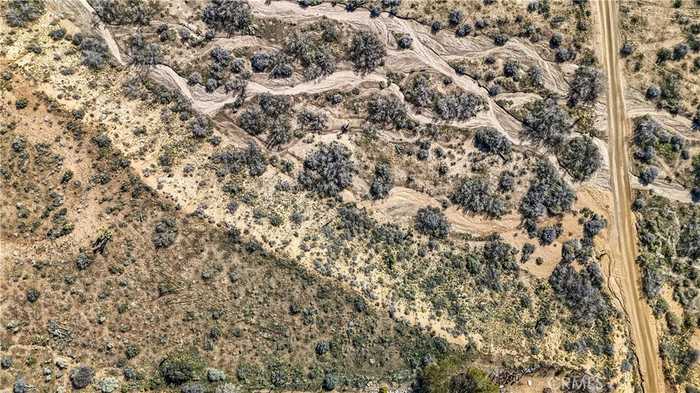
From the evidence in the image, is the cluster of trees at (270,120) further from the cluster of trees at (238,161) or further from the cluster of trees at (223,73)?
the cluster of trees at (223,73)

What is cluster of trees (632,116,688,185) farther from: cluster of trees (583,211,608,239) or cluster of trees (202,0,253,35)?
cluster of trees (202,0,253,35)

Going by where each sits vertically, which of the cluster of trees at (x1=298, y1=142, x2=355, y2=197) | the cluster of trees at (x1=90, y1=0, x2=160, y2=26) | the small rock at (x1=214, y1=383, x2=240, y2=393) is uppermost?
the cluster of trees at (x1=90, y1=0, x2=160, y2=26)

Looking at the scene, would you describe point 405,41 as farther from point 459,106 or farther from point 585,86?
point 585,86

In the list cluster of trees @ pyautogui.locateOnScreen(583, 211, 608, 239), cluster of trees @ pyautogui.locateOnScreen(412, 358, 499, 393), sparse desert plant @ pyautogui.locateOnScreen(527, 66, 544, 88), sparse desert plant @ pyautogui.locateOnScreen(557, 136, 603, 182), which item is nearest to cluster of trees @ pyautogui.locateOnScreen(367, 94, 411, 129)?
sparse desert plant @ pyautogui.locateOnScreen(527, 66, 544, 88)

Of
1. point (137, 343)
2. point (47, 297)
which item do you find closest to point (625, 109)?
point (137, 343)

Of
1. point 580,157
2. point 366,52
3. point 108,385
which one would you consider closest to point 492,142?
point 580,157
